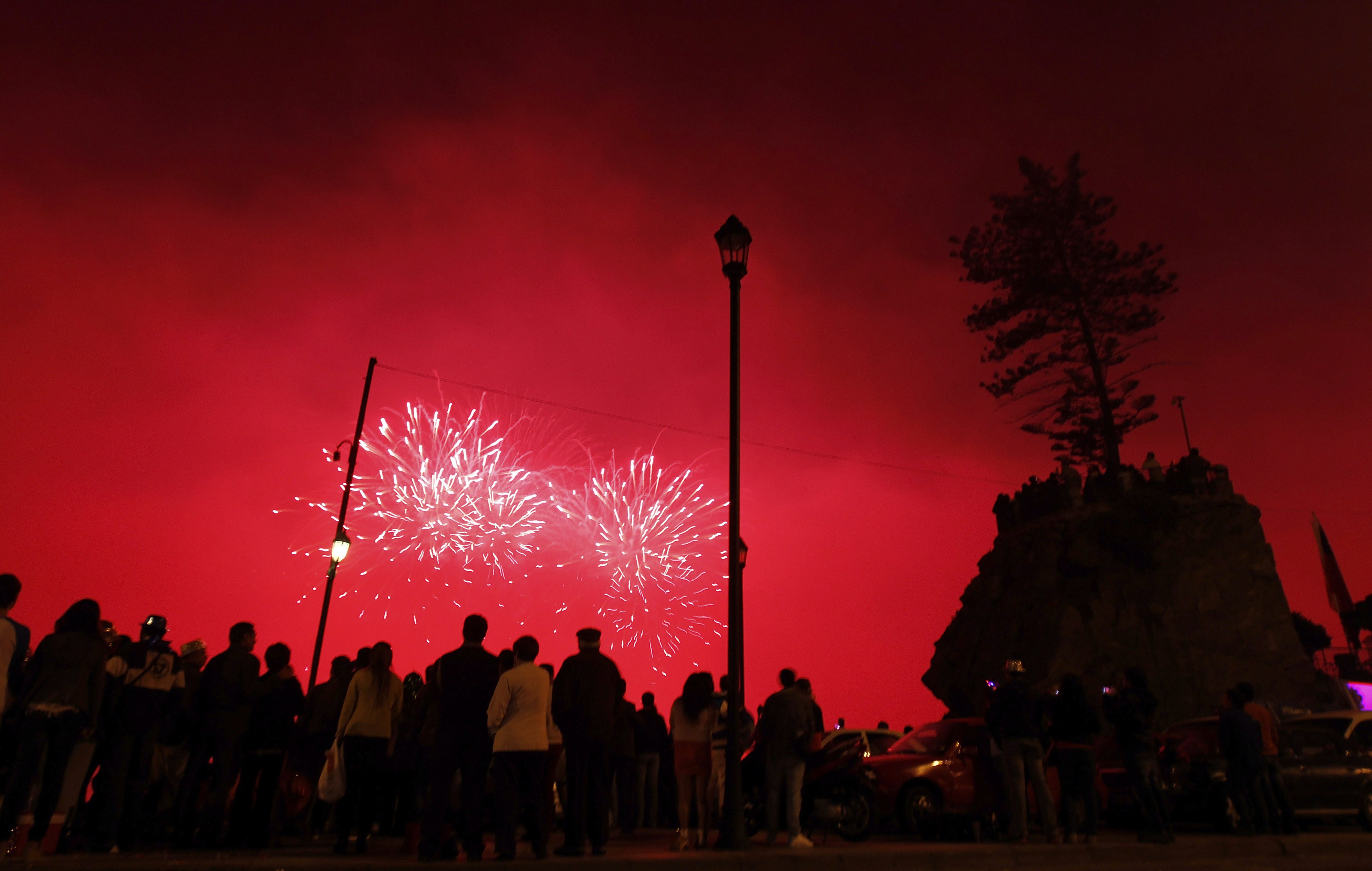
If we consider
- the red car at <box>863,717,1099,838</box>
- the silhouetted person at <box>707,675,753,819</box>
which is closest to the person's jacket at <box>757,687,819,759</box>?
the silhouetted person at <box>707,675,753,819</box>

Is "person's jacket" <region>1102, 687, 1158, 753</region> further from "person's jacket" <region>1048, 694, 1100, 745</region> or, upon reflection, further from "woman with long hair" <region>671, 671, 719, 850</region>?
"woman with long hair" <region>671, 671, 719, 850</region>

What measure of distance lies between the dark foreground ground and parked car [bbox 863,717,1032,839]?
61cm

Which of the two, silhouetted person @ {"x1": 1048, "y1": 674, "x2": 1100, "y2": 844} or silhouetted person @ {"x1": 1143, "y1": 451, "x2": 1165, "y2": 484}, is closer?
silhouetted person @ {"x1": 1048, "y1": 674, "x2": 1100, "y2": 844}

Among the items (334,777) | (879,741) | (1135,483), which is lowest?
(334,777)

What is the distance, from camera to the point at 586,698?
7.42m

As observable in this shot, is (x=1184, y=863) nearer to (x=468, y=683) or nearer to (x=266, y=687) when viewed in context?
(x=468, y=683)

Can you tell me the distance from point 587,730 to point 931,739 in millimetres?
6179

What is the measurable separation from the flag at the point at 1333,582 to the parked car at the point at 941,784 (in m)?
43.4

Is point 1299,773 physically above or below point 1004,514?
below

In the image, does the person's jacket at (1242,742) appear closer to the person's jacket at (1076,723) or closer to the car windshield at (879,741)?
the person's jacket at (1076,723)

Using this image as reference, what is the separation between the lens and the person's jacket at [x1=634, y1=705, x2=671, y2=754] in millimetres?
12016

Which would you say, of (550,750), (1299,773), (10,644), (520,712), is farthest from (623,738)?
(1299,773)

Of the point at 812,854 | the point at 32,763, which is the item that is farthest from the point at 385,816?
the point at 812,854

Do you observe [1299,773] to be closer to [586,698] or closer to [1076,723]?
[1076,723]
